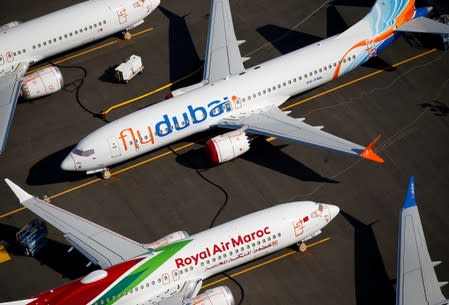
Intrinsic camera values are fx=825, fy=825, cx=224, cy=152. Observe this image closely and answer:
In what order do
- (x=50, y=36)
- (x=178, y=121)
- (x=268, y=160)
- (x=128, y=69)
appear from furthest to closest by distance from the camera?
(x=50, y=36), (x=128, y=69), (x=268, y=160), (x=178, y=121)

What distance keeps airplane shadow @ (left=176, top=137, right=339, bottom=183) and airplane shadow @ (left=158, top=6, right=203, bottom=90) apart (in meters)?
9.59

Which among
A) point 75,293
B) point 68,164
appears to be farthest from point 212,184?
point 75,293

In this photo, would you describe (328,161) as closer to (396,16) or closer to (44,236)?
(396,16)

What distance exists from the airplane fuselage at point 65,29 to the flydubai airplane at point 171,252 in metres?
21.4

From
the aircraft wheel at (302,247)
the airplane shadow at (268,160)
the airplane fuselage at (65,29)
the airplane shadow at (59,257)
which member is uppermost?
the airplane fuselage at (65,29)

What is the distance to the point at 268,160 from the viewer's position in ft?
A: 242

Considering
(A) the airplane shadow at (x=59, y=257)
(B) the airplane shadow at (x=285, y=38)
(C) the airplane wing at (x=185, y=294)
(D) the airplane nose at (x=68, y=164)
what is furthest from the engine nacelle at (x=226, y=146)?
(B) the airplane shadow at (x=285, y=38)

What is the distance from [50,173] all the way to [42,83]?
10135 mm

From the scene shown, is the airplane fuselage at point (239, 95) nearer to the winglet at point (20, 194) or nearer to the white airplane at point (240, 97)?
the white airplane at point (240, 97)

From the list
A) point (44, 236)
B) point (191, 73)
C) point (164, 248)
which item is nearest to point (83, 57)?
point (191, 73)

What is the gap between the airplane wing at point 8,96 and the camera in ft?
238

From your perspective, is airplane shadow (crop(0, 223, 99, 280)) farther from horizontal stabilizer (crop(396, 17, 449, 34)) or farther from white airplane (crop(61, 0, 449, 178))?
horizontal stabilizer (crop(396, 17, 449, 34))

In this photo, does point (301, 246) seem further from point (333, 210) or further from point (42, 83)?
point (42, 83)

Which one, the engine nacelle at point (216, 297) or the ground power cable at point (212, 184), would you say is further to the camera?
the ground power cable at point (212, 184)
